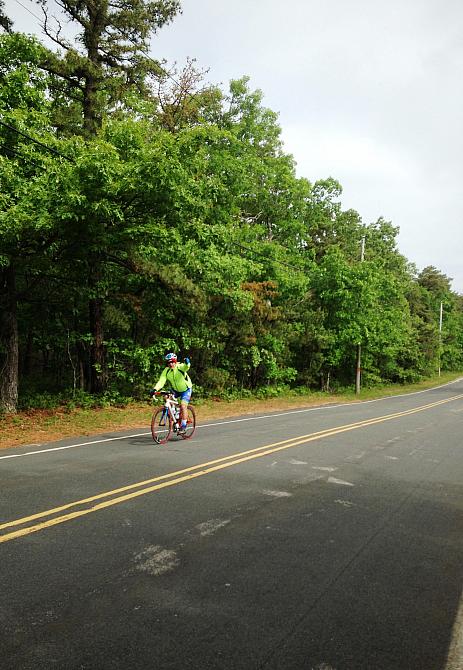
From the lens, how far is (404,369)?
45.8 m

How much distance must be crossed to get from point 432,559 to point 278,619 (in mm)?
1923

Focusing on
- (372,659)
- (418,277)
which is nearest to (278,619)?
(372,659)

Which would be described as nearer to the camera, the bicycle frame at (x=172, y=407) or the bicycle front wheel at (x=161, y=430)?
the bicycle front wheel at (x=161, y=430)

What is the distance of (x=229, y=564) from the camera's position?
13.6ft

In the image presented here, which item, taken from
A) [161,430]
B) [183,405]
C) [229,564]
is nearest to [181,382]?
[183,405]

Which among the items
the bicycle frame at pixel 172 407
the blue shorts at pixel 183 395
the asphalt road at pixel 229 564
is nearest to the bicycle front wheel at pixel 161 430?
the bicycle frame at pixel 172 407

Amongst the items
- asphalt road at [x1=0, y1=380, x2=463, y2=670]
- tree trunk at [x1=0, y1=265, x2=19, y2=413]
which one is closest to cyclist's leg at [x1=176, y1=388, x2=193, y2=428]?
asphalt road at [x1=0, y1=380, x2=463, y2=670]

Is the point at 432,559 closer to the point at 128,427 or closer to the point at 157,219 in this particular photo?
the point at 128,427

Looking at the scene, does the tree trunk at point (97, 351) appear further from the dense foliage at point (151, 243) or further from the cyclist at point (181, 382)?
the cyclist at point (181, 382)

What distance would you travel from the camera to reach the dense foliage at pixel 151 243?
41.4 feet

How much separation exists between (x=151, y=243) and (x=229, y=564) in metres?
13.2

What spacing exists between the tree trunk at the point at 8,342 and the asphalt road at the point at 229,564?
20.8ft

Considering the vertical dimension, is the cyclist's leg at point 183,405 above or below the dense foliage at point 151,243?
below

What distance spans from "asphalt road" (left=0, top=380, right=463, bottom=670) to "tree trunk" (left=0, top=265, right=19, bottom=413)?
20.8 ft
